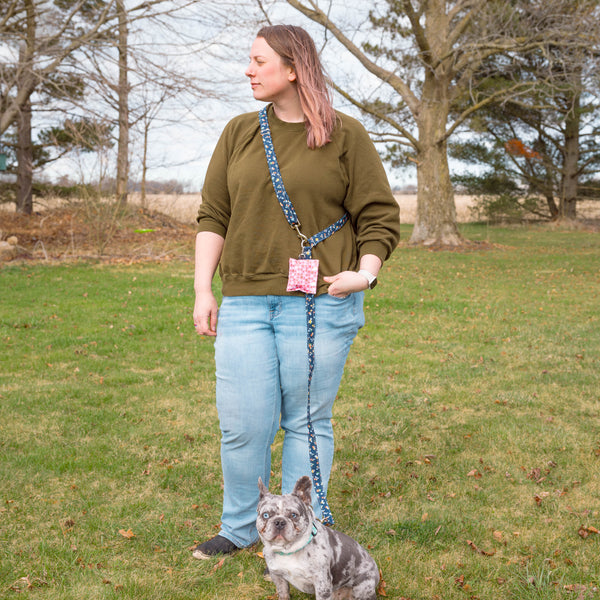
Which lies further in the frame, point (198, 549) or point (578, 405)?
point (578, 405)


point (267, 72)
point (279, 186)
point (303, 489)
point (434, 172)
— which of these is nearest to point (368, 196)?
point (279, 186)

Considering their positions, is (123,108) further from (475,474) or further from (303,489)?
(303,489)

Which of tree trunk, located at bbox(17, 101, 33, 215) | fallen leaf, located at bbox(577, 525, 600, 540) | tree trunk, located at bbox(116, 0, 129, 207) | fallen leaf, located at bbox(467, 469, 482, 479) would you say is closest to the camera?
fallen leaf, located at bbox(577, 525, 600, 540)

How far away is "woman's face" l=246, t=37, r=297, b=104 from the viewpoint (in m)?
2.35

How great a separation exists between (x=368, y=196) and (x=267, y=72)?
0.60m

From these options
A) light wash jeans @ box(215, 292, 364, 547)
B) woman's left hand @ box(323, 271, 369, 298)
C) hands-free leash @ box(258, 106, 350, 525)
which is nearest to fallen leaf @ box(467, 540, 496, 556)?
light wash jeans @ box(215, 292, 364, 547)

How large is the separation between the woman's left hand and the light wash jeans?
11 cm

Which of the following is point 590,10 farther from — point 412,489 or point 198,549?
point 198,549

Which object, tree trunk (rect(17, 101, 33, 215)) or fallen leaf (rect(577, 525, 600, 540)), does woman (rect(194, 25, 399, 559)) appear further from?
tree trunk (rect(17, 101, 33, 215))

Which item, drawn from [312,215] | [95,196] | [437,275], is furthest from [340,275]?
[95,196]

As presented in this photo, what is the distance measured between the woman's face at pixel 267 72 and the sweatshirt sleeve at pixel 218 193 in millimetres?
279

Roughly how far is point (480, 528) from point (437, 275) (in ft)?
31.9

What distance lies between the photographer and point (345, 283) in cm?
230

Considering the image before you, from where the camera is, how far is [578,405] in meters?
5.20
